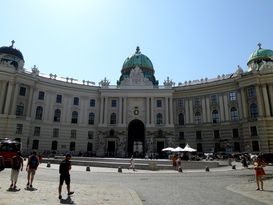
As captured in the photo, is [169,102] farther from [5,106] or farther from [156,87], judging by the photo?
[5,106]

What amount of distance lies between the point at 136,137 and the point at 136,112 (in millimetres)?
6779

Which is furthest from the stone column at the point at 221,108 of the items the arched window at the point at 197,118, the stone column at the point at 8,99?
the stone column at the point at 8,99

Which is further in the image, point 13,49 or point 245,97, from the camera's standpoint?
point 13,49

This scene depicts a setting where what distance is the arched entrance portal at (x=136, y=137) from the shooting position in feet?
219

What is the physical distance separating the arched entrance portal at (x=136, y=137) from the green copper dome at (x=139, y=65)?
15.6m

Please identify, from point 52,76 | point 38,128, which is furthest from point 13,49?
point 38,128

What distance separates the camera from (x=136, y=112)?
224ft

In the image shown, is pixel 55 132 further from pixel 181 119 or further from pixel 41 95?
pixel 181 119

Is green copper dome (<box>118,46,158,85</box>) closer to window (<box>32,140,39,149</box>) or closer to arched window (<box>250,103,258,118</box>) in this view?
arched window (<box>250,103,258,118</box>)

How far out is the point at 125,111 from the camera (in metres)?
67.9

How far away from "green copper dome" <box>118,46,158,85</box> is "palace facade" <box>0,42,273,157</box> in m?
5.68

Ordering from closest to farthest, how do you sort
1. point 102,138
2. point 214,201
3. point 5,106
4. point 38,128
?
point 214,201 < point 5,106 < point 38,128 < point 102,138

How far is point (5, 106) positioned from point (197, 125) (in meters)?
46.5

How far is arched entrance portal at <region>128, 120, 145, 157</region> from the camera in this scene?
66.6 m
